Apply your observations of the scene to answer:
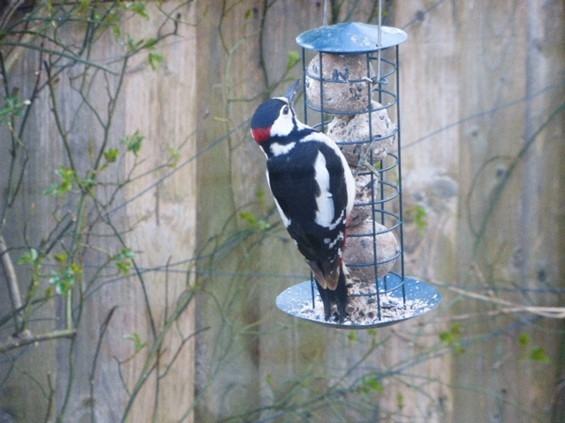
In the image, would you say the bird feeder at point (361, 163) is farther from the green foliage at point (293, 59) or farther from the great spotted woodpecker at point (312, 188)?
the green foliage at point (293, 59)

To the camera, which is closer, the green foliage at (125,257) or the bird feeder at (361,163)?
the bird feeder at (361,163)

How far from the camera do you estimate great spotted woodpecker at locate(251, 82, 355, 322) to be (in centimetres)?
259

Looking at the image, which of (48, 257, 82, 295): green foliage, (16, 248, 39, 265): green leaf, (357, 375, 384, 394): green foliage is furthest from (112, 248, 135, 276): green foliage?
(357, 375, 384, 394): green foliage

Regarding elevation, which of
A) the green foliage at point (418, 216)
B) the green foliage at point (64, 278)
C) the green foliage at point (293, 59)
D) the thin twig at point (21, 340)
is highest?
the green foliage at point (293, 59)

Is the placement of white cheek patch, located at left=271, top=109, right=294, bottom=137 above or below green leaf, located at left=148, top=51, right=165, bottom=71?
below

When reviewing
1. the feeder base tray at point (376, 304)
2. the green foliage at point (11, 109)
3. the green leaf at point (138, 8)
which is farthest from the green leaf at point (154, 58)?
the feeder base tray at point (376, 304)

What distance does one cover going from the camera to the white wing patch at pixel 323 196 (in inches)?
102

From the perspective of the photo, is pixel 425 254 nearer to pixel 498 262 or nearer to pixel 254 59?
pixel 498 262

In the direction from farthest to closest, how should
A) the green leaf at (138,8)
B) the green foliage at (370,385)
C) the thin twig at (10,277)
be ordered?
the green foliage at (370,385) < the thin twig at (10,277) < the green leaf at (138,8)

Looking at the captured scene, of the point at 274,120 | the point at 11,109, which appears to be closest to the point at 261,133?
the point at 274,120

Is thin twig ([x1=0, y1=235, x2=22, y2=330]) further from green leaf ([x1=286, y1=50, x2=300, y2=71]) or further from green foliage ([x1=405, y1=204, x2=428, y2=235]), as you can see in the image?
green foliage ([x1=405, y1=204, x2=428, y2=235])

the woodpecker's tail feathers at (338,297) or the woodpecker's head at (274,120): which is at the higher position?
the woodpecker's head at (274,120)

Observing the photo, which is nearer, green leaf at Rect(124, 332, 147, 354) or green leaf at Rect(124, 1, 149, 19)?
green leaf at Rect(124, 1, 149, 19)

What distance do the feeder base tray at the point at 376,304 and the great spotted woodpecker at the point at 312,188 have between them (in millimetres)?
75
